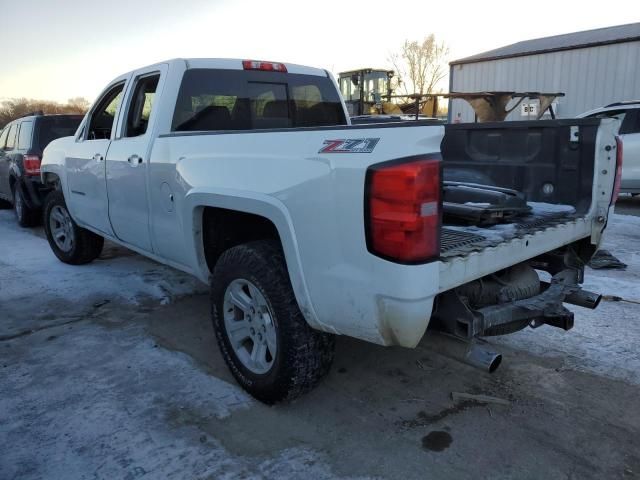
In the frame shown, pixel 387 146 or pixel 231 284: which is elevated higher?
pixel 387 146

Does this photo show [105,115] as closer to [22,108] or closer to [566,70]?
[566,70]

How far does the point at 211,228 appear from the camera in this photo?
341 cm

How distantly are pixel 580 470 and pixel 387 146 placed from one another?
5.73 feet

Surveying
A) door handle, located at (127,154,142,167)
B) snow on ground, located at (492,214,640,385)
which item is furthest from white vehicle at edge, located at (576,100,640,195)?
door handle, located at (127,154,142,167)

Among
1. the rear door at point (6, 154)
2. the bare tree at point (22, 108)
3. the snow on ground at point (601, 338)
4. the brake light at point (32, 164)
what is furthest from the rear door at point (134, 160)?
the bare tree at point (22, 108)

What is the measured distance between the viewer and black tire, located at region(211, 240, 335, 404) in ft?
8.79

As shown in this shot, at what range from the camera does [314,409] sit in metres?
2.98

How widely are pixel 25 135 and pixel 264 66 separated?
5783 millimetres

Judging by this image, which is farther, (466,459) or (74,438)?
(74,438)

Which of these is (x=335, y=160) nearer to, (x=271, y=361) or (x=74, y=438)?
(x=271, y=361)

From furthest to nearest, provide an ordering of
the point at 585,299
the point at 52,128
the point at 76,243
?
the point at 52,128
the point at 76,243
the point at 585,299

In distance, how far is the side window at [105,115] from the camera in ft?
Result: 15.6

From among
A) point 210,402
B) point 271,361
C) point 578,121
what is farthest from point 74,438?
point 578,121

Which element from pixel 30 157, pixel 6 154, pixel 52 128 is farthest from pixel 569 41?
pixel 6 154
